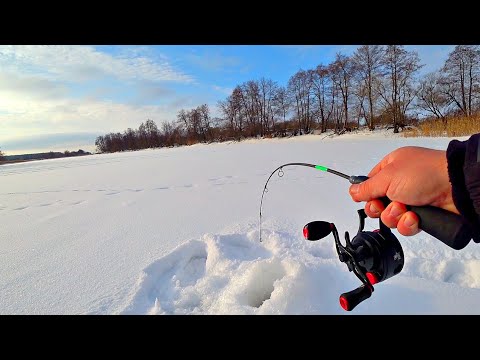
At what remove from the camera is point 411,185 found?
1058mm

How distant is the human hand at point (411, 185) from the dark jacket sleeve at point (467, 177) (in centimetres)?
5

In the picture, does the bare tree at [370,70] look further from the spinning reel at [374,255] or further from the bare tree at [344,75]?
the spinning reel at [374,255]

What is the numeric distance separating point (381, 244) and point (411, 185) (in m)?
0.28

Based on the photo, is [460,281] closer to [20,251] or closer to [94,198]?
[20,251]

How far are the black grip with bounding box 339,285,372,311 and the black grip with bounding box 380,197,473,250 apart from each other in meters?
0.36

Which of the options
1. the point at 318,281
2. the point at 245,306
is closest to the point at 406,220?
the point at 318,281

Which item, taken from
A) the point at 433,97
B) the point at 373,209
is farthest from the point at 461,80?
the point at 373,209

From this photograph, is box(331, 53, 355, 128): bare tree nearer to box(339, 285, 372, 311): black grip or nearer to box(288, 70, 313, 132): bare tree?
box(288, 70, 313, 132): bare tree

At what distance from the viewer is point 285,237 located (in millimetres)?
2617

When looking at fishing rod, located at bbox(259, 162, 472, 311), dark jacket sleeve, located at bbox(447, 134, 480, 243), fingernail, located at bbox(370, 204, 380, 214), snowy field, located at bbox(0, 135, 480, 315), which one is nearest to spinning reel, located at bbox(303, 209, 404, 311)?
fishing rod, located at bbox(259, 162, 472, 311)

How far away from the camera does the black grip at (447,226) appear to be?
953 millimetres

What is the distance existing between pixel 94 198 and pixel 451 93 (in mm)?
26076

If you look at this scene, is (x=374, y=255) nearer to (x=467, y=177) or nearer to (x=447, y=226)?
(x=447, y=226)

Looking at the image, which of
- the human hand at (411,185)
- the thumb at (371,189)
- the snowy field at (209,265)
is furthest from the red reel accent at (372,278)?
the snowy field at (209,265)
